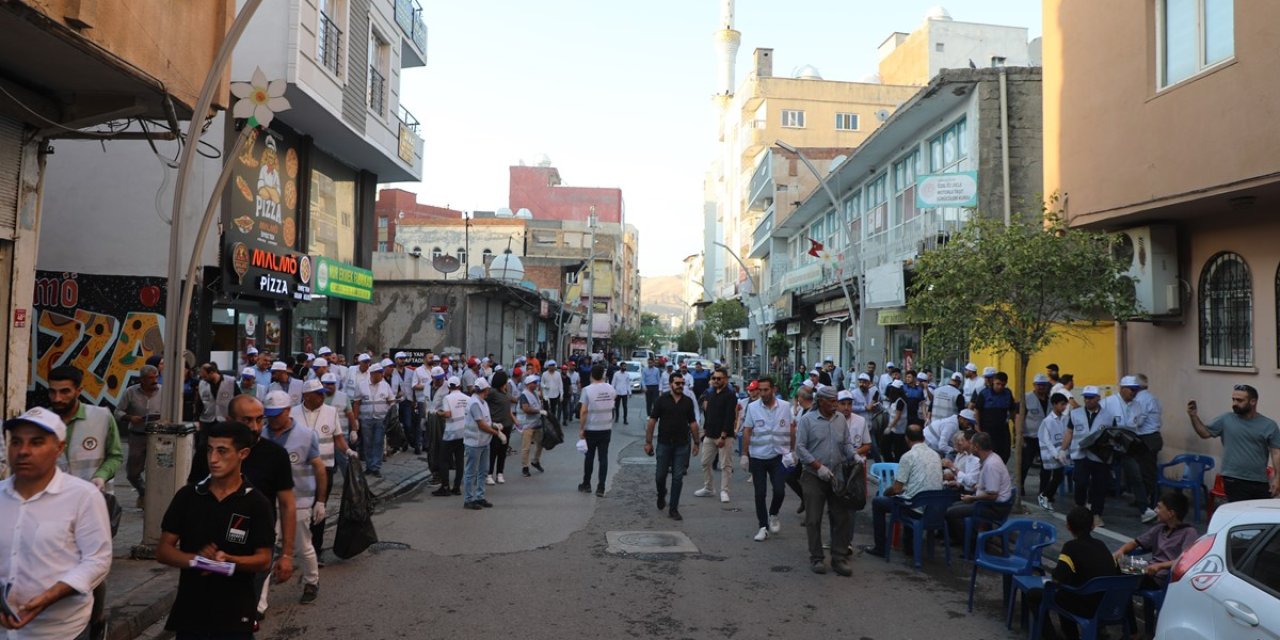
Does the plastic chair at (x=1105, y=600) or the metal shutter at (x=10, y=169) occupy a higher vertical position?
the metal shutter at (x=10, y=169)

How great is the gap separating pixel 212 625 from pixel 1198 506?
11.0 meters

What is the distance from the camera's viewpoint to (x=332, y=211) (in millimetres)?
22109

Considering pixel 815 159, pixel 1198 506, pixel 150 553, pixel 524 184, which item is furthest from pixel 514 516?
pixel 524 184

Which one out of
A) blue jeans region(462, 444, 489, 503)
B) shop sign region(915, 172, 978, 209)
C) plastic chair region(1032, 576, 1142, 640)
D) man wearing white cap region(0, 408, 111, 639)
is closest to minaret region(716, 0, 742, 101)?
shop sign region(915, 172, 978, 209)

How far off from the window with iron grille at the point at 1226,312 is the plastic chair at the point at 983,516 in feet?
18.3

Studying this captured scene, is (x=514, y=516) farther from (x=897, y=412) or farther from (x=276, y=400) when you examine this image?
(x=897, y=412)

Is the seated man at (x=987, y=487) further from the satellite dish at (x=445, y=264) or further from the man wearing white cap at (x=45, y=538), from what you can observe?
the satellite dish at (x=445, y=264)

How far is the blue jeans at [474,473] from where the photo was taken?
11.0 m

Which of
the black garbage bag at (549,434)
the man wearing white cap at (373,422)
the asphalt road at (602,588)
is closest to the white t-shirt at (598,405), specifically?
the asphalt road at (602,588)

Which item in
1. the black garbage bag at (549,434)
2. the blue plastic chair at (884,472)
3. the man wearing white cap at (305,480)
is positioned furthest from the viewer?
the black garbage bag at (549,434)

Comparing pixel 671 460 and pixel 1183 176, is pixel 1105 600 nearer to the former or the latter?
pixel 671 460

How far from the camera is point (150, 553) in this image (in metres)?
7.71

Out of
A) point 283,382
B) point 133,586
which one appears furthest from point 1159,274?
point 133,586

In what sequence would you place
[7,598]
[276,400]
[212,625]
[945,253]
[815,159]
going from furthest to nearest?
[815,159], [945,253], [276,400], [212,625], [7,598]
